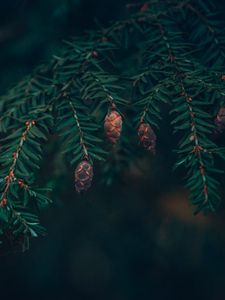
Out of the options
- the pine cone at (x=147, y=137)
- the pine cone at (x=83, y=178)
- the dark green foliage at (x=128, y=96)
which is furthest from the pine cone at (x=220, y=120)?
the pine cone at (x=83, y=178)

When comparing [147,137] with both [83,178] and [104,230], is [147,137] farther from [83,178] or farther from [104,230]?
[104,230]

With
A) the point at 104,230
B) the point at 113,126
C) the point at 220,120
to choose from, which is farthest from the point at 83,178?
the point at 104,230

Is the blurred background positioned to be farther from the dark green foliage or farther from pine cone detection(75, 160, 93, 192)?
pine cone detection(75, 160, 93, 192)

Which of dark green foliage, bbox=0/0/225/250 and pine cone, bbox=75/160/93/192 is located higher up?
dark green foliage, bbox=0/0/225/250

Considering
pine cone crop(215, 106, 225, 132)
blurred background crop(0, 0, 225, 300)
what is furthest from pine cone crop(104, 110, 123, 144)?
blurred background crop(0, 0, 225, 300)

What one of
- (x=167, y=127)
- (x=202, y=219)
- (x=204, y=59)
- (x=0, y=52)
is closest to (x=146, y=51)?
(x=204, y=59)

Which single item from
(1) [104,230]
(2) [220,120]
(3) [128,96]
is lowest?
(1) [104,230]
